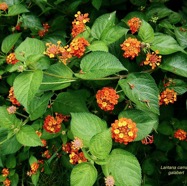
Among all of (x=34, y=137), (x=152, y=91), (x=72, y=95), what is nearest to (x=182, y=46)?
(x=152, y=91)

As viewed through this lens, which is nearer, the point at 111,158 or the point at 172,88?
the point at 111,158

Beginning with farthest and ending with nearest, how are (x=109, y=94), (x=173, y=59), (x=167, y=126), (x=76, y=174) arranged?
(x=167, y=126)
(x=173, y=59)
(x=109, y=94)
(x=76, y=174)

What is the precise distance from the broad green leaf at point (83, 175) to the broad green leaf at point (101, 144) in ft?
0.21

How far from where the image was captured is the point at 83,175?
40.1 inches

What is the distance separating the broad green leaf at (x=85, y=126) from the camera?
43.6 inches

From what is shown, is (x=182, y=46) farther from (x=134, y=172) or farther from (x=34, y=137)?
(x=34, y=137)

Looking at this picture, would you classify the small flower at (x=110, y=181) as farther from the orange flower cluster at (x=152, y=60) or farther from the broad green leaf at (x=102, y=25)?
the broad green leaf at (x=102, y=25)

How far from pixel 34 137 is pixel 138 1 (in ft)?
3.37

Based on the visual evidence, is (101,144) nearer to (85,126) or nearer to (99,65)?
(85,126)

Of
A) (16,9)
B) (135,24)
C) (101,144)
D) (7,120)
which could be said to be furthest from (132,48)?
(16,9)

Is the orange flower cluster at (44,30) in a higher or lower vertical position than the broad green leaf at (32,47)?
lower

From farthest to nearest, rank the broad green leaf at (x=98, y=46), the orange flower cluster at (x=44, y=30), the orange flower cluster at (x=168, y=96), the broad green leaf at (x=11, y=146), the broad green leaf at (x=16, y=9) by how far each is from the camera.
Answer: the orange flower cluster at (x=44, y=30)
the broad green leaf at (x=16, y=9)
the broad green leaf at (x=11, y=146)
the orange flower cluster at (x=168, y=96)
the broad green leaf at (x=98, y=46)

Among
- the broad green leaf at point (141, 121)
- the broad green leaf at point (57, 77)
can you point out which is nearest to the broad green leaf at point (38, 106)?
the broad green leaf at point (57, 77)

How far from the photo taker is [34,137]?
1.29m
